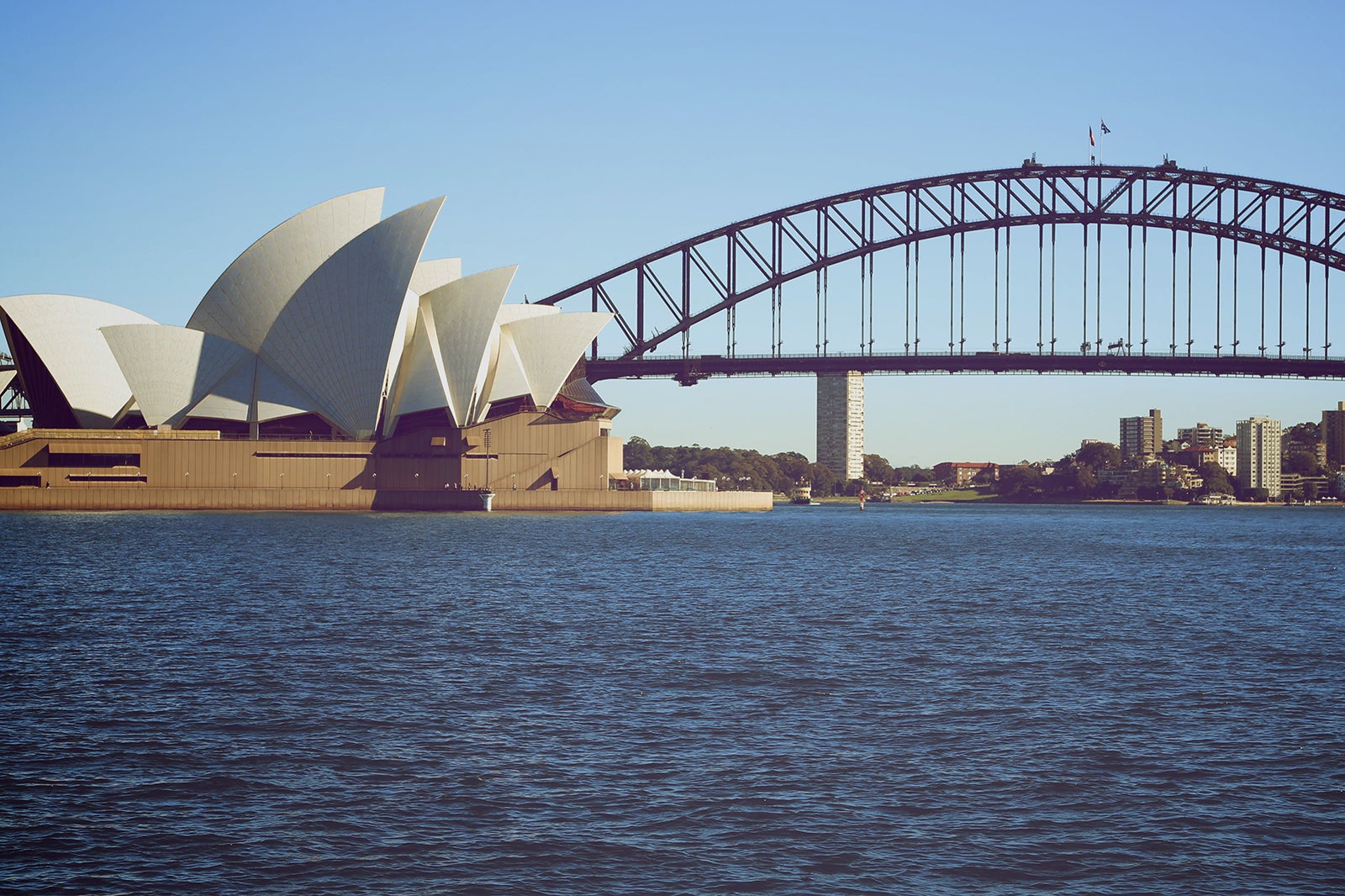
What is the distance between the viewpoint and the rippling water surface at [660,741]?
31.2ft

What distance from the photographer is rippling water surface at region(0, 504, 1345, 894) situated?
31.2 feet

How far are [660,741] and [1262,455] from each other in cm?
16826

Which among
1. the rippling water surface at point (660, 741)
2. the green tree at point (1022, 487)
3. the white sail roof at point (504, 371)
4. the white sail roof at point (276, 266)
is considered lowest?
the rippling water surface at point (660, 741)

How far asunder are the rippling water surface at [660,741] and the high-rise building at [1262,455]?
146 meters

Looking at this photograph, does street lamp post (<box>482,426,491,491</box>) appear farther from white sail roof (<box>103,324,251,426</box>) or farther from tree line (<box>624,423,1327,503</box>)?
tree line (<box>624,423,1327,503</box>)

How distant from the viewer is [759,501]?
9625 centimetres

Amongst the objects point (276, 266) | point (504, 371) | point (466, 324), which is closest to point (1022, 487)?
point (504, 371)

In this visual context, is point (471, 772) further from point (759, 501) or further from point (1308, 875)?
point (759, 501)

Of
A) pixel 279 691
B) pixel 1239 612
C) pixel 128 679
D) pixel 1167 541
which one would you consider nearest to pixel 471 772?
pixel 279 691

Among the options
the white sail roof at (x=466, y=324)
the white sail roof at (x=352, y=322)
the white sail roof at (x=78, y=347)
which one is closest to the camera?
the white sail roof at (x=352, y=322)

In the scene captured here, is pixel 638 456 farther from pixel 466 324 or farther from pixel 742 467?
pixel 466 324

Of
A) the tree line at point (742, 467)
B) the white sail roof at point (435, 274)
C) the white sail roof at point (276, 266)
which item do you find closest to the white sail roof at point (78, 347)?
the white sail roof at point (276, 266)

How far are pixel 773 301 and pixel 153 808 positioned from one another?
74811 millimetres

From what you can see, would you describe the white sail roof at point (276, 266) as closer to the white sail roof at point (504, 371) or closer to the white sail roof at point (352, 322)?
the white sail roof at point (352, 322)
